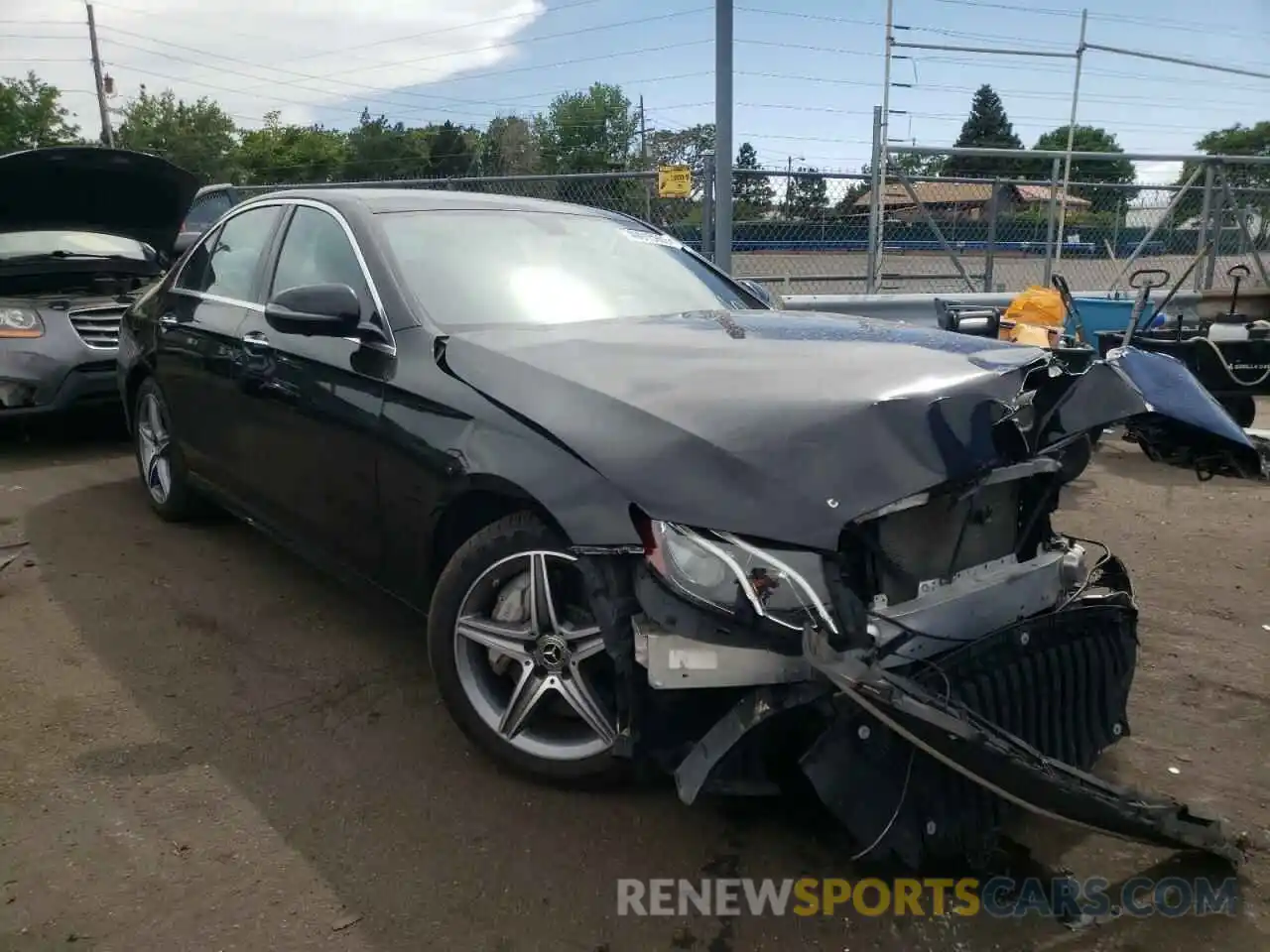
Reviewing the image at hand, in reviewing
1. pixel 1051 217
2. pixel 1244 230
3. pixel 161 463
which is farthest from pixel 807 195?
pixel 161 463

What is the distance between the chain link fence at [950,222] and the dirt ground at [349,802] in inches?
223

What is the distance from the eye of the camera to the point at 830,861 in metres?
2.53

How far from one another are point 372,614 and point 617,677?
192 centimetres

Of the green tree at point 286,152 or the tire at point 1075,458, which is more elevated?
the green tree at point 286,152

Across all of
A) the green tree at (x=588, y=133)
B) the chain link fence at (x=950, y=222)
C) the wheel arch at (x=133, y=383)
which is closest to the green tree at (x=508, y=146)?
the green tree at (x=588, y=133)

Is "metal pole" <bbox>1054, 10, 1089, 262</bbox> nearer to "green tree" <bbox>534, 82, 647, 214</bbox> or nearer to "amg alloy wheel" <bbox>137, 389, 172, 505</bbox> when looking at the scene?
"amg alloy wheel" <bbox>137, 389, 172, 505</bbox>

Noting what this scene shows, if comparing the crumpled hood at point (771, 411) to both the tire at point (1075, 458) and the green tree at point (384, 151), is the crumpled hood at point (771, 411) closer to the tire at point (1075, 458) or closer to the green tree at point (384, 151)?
the tire at point (1075, 458)

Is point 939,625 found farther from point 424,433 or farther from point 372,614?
point 372,614

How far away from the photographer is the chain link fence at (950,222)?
9375 millimetres

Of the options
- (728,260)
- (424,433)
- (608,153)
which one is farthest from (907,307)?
(608,153)

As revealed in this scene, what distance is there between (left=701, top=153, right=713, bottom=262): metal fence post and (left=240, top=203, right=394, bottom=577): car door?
522cm

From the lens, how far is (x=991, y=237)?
33.1 ft

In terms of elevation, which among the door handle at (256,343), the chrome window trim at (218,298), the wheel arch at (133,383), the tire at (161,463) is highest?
the chrome window trim at (218,298)

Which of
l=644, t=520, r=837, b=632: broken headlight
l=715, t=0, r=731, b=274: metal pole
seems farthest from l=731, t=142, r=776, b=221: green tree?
l=644, t=520, r=837, b=632: broken headlight
